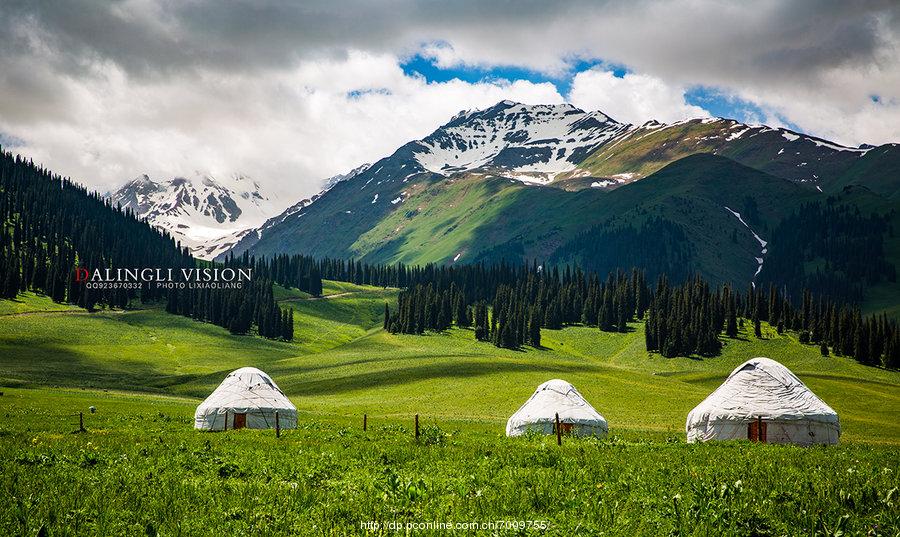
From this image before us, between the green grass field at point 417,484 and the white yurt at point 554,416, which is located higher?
the green grass field at point 417,484

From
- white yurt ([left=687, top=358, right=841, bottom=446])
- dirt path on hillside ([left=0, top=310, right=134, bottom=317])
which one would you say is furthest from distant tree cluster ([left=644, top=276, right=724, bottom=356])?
dirt path on hillside ([left=0, top=310, right=134, bottom=317])

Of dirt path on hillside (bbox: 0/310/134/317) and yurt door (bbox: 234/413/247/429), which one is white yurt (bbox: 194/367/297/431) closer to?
yurt door (bbox: 234/413/247/429)

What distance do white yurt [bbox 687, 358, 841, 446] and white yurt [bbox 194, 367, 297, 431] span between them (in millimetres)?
29439

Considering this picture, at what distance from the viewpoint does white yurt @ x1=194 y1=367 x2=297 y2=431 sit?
4788 cm

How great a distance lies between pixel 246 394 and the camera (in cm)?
5016

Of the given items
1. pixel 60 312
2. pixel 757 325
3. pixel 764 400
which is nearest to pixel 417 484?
pixel 764 400

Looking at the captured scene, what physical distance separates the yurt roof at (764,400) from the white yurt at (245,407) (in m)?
29.8

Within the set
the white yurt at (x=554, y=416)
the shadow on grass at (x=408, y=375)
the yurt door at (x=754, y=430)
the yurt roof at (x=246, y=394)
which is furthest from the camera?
the shadow on grass at (x=408, y=375)

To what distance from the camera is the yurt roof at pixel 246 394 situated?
4883 cm

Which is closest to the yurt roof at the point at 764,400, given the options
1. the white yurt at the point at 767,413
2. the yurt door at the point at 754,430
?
the white yurt at the point at 767,413

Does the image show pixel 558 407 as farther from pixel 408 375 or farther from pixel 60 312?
pixel 60 312

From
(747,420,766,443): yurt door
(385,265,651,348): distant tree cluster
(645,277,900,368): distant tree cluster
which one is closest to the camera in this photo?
(747,420,766,443): yurt door

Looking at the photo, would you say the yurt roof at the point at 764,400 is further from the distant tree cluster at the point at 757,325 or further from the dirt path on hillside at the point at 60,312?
the dirt path on hillside at the point at 60,312

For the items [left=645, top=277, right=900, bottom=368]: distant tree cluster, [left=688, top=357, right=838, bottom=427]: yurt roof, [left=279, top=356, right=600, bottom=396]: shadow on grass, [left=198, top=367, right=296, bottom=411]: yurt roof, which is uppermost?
[left=645, top=277, right=900, bottom=368]: distant tree cluster
